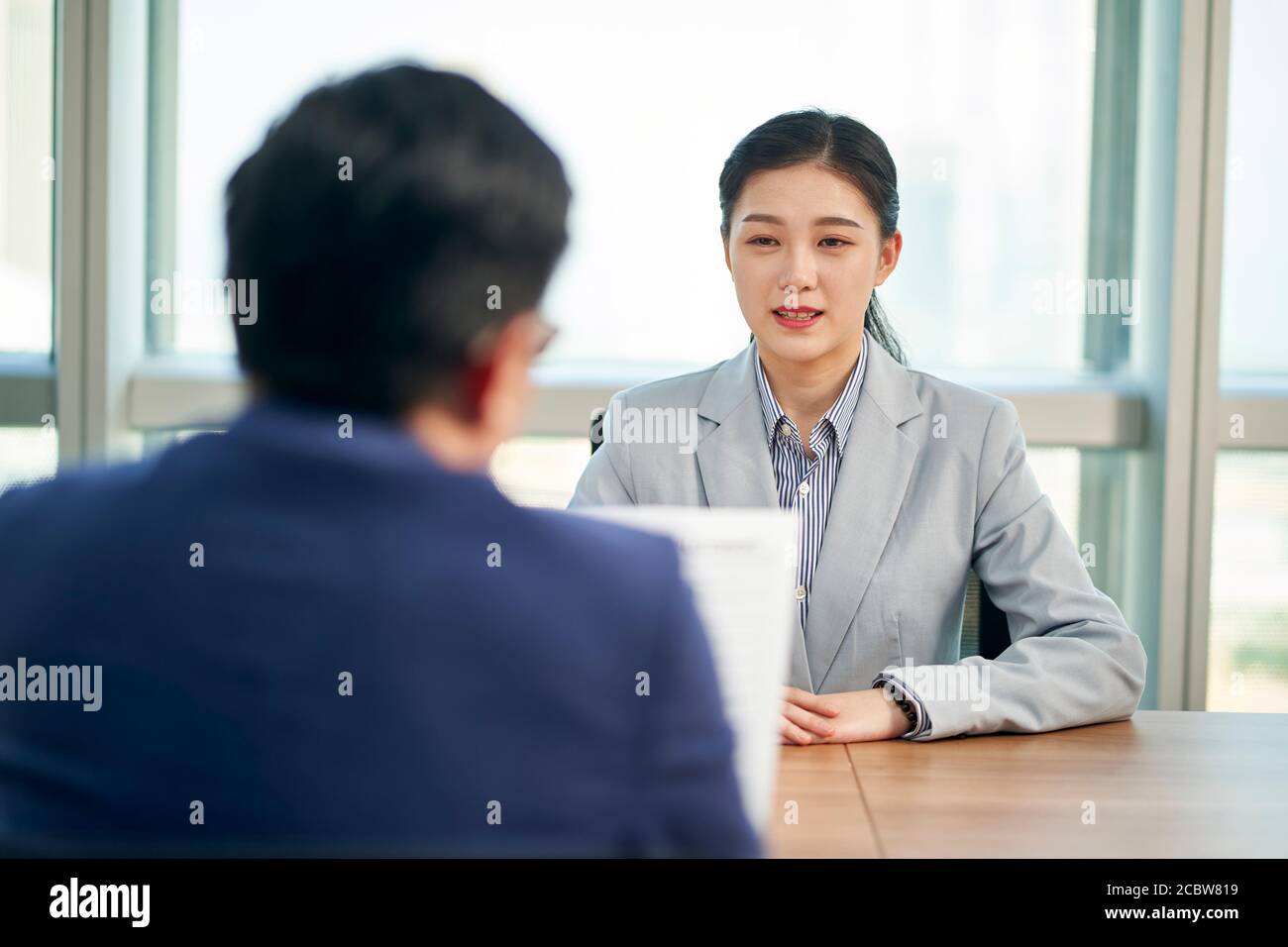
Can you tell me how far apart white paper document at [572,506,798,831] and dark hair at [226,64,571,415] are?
0.15 meters

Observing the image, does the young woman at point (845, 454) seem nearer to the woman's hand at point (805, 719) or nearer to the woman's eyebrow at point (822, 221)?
the woman's eyebrow at point (822, 221)

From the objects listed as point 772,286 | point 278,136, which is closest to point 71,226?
point 772,286

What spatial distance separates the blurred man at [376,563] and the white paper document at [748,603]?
0.21 ft

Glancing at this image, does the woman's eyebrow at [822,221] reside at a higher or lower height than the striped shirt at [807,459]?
higher

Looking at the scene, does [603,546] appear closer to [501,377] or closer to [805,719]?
[501,377]

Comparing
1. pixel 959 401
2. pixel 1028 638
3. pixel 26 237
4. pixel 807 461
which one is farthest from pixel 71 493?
pixel 26 237

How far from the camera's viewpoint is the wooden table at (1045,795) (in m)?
0.97

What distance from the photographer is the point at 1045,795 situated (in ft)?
3.52

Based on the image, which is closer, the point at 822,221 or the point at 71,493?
the point at 71,493

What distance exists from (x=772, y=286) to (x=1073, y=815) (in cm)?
92

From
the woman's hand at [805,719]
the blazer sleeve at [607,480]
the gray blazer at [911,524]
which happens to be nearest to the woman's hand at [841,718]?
the woman's hand at [805,719]

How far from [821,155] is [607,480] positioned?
2.00 feet
